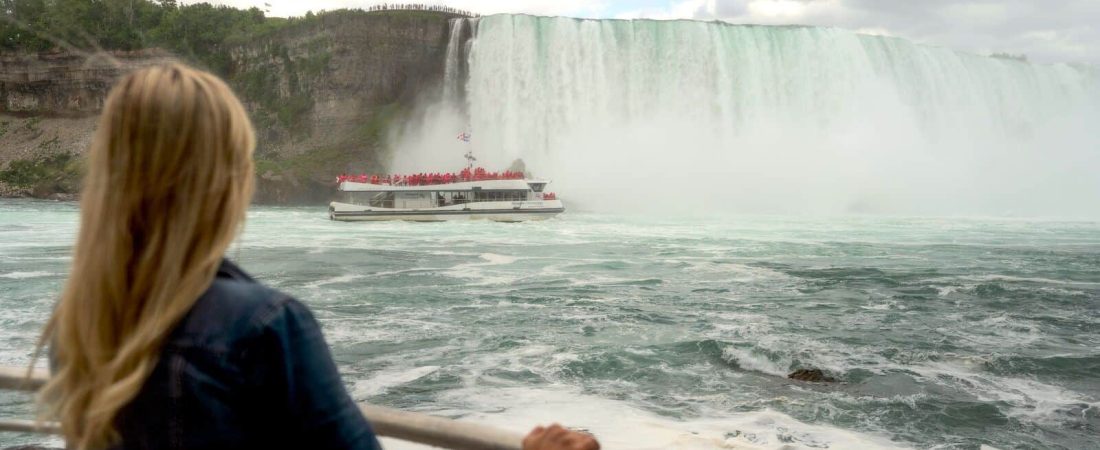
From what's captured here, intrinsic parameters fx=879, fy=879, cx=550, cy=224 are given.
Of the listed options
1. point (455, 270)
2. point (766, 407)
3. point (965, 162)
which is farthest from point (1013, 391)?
point (965, 162)

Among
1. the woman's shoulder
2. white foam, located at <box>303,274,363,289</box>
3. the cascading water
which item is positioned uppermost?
the cascading water

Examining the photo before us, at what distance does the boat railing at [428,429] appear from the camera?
171 centimetres

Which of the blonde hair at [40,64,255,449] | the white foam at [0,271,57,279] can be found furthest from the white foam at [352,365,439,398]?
the white foam at [0,271,57,279]

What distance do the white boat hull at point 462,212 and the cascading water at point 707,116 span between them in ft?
41.5

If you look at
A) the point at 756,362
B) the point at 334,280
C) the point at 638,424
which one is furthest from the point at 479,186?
the point at 638,424

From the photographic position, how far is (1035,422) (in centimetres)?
786

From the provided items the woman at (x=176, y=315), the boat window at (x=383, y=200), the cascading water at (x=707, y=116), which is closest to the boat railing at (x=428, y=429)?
the woman at (x=176, y=315)

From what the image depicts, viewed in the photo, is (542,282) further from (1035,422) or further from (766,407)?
(1035,422)

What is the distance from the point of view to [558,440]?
5.25ft

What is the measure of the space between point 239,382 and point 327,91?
60418mm

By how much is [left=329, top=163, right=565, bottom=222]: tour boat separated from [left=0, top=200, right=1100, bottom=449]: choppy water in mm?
12233

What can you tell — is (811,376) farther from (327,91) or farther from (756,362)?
(327,91)

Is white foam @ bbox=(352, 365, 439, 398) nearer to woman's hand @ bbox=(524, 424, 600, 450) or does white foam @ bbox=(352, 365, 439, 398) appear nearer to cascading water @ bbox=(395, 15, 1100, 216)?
woman's hand @ bbox=(524, 424, 600, 450)

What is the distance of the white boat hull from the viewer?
36094 millimetres
